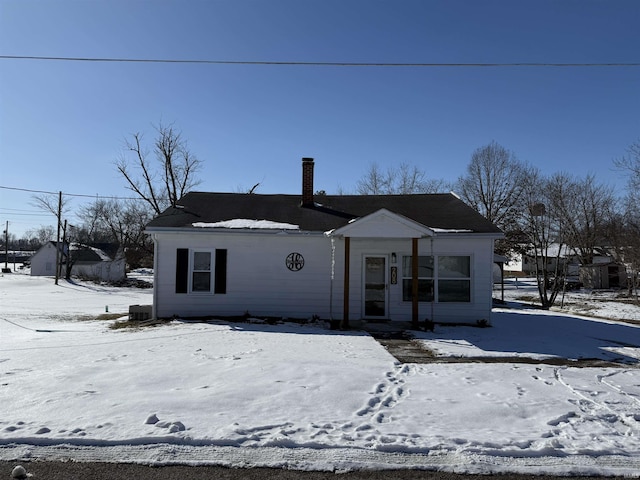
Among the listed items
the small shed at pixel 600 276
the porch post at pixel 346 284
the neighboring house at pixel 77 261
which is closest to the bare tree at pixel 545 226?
the small shed at pixel 600 276

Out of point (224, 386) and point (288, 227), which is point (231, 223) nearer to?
point (288, 227)

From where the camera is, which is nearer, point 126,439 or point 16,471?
point 16,471

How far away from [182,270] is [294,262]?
10.8 feet

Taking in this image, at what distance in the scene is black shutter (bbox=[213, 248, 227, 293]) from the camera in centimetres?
1334

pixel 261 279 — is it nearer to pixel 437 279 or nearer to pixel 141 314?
pixel 141 314

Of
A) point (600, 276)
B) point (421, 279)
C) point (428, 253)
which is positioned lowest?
point (600, 276)

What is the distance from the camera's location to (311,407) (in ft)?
17.4

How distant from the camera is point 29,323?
14.1m

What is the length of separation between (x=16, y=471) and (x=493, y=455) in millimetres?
4047

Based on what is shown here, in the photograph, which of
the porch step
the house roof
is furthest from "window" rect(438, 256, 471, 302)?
the porch step

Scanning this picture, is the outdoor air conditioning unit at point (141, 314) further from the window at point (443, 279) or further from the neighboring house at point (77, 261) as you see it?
Answer: the neighboring house at point (77, 261)

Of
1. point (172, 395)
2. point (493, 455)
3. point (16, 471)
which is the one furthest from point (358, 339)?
point (16, 471)

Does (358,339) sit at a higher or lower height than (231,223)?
lower

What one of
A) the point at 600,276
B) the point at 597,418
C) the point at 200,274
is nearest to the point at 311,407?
the point at 597,418
